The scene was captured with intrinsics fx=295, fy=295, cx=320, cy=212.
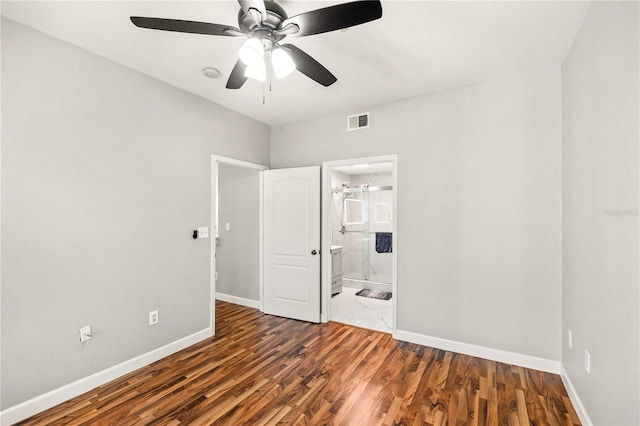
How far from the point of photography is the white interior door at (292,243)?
3875 millimetres

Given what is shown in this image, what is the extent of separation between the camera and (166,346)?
2.95m

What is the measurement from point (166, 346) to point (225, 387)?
0.95 meters

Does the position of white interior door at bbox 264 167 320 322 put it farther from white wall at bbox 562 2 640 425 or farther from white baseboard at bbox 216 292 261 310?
white wall at bbox 562 2 640 425

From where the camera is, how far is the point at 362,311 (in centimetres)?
437

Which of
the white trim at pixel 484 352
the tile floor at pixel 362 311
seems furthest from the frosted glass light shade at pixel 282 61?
the tile floor at pixel 362 311

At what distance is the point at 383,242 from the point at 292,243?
8.76 ft

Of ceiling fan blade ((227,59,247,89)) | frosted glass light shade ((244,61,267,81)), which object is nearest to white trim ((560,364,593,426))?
frosted glass light shade ((244,61,267,81))

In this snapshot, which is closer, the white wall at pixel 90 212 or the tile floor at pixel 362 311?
the white wall at pixel 90 212

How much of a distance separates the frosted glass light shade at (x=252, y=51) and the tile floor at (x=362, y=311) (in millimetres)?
3201

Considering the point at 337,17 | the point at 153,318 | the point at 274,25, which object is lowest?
the point at 153,318

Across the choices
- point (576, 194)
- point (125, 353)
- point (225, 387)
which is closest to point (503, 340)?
point (576, 194)

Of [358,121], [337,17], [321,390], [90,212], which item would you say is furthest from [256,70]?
[321,390]

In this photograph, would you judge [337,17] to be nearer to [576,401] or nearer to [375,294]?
[576,401]

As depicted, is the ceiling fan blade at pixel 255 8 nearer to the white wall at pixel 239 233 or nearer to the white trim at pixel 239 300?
the white wall at pixel 239 233
